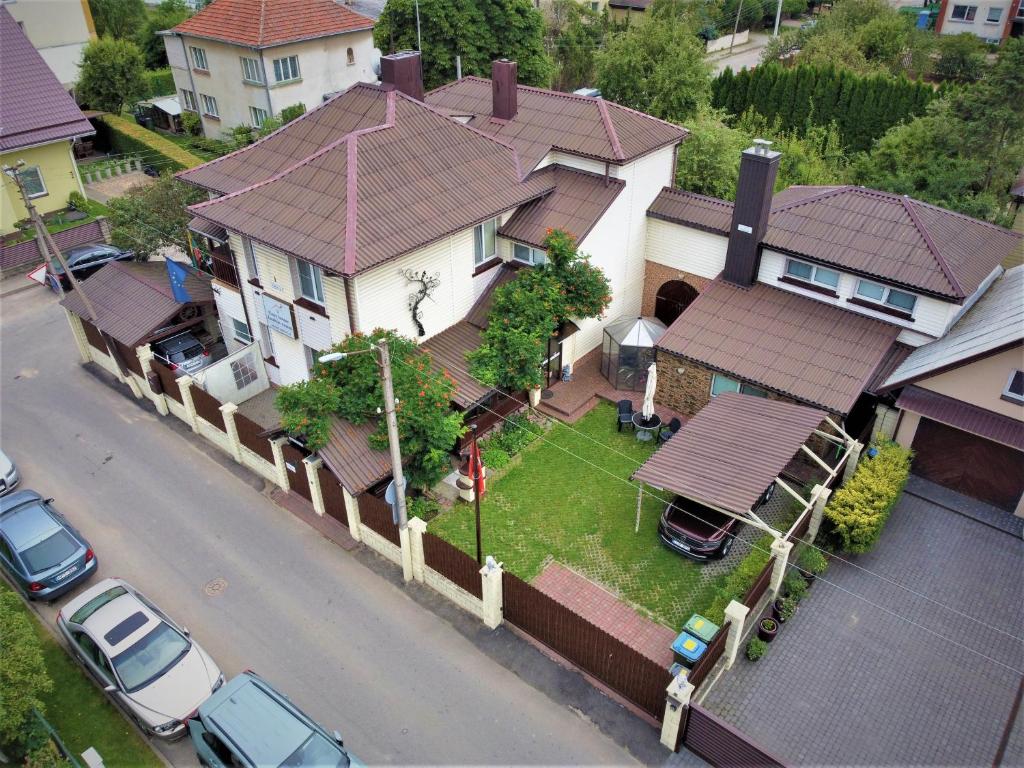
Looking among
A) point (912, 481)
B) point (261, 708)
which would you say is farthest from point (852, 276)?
point (261, 708)

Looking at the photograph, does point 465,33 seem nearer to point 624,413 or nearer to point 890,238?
point 624,413

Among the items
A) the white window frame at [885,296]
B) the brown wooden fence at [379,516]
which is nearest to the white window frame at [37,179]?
→ the brown wooden fence at [379,516]

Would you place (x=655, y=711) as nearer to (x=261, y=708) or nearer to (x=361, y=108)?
(x=261, y=708)

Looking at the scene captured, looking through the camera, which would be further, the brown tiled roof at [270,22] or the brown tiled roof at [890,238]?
the brown tiled roof at [270,22]

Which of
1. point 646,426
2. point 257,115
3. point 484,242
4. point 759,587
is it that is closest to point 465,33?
point 257,115

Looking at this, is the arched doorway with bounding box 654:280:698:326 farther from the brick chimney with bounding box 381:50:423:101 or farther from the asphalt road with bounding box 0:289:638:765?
the asphalt road with bounding box 0:289:638:765

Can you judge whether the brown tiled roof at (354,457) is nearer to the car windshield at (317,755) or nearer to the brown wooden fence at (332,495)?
the brown wooden fence at (332,495)

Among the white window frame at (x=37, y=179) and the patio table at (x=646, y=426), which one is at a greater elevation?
the white window frame at (x=37, y=179)
